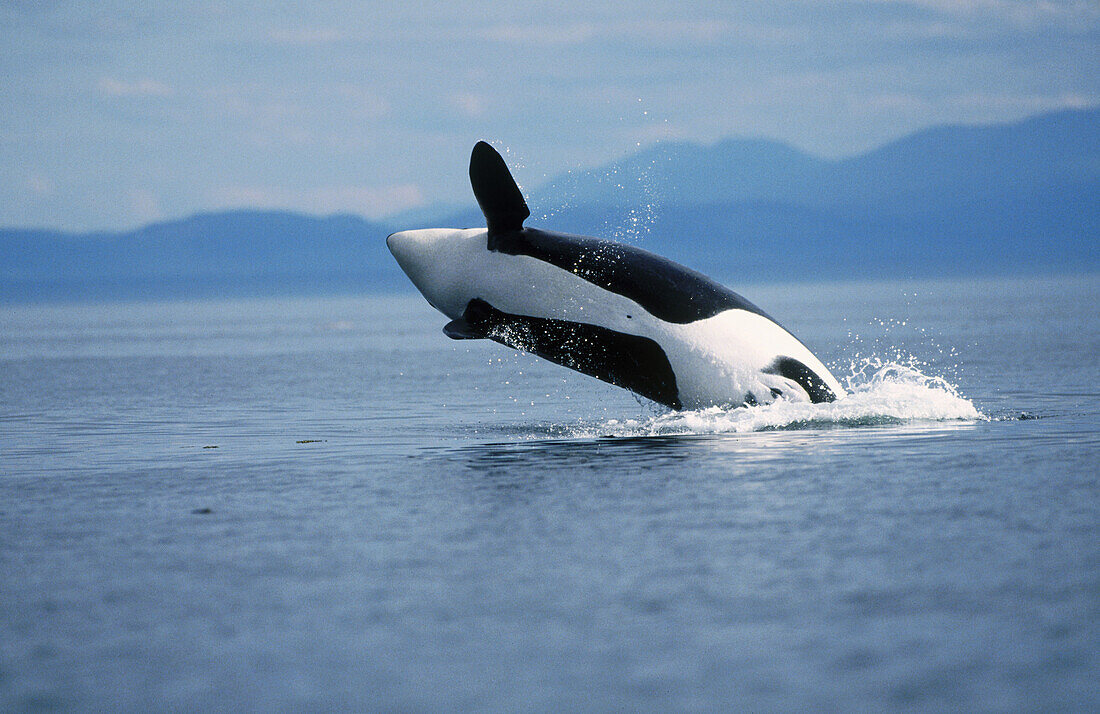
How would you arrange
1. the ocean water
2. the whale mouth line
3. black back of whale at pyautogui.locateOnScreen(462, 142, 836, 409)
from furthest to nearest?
1. black back of whale at pyautogui.locateOnScreen(462, 142, 836, 409)
2. the whale mouth line
3. the ocean water

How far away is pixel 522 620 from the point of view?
7.41 m

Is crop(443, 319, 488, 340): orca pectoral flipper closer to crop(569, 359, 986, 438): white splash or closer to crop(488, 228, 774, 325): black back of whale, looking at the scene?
crop(488, 228, 774, 325): black back of whale

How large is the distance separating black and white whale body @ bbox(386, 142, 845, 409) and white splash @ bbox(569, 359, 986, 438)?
138mm

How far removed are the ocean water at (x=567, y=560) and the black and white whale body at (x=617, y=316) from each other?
38cm

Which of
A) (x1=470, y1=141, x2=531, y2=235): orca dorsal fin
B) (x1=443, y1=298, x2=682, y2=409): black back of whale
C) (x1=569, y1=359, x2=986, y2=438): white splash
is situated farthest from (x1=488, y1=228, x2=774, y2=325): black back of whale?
(x1=569, y1=359, x2=986, y2=438): white splash

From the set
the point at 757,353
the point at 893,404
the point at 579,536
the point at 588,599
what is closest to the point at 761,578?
the point at 588,599

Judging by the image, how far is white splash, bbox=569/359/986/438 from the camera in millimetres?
14844

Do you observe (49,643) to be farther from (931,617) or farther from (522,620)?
(931,617)

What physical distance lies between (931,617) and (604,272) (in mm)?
8238

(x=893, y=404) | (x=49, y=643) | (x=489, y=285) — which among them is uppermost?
(x=489, y=285)

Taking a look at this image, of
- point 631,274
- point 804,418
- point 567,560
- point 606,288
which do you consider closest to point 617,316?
point 606,288

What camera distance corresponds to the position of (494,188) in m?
15.0

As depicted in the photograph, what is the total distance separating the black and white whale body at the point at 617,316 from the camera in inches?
585

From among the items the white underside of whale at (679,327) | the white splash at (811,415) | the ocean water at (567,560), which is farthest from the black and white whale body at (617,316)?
the ocean water at (567,560)
